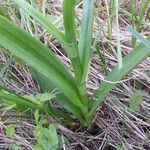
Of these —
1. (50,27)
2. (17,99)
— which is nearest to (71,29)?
(50,27)

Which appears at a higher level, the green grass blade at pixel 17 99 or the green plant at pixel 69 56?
the green plant at pixel 69 56

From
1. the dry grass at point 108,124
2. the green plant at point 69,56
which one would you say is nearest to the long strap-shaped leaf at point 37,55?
the green plant at point 69,56

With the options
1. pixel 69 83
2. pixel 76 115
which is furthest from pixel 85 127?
pixel 69 83

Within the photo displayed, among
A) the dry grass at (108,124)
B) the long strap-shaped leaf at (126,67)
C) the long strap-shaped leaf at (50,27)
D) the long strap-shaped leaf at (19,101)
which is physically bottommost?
the dry grass at (108,124)

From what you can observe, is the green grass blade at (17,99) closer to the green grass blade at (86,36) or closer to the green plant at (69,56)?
the green plant at (69,56)

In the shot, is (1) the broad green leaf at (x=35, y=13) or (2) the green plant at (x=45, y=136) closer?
(1) the broad green leaf at (x=35, y=13)

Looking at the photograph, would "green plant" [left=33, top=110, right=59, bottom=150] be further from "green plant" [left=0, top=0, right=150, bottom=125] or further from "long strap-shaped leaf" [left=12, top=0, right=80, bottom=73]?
"long strap-shaped leaf" [left=12, top=0, right=80, bottom=73]

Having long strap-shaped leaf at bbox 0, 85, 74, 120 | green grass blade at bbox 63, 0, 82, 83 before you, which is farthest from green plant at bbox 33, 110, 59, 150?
green grass blade at bbox 63, 0, 82, 83

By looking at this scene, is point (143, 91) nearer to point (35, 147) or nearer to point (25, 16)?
point (35, 147)
